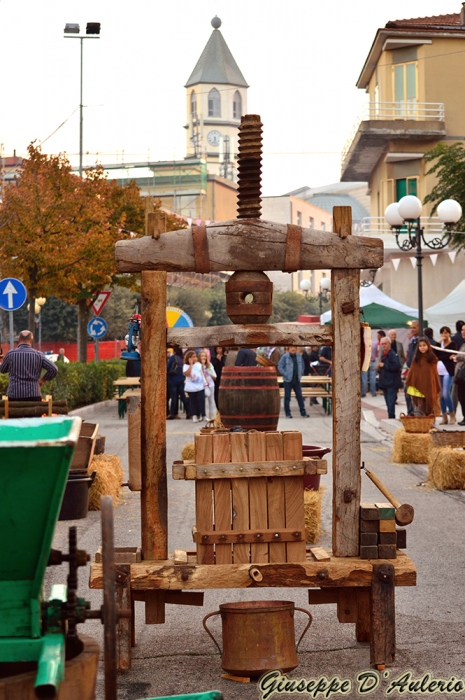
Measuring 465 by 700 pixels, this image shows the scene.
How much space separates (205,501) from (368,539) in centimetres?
95

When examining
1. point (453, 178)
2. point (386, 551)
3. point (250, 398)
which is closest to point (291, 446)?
point (386, 551)

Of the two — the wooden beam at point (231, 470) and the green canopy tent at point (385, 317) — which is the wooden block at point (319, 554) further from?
the green canopy tent at point (385, 317)

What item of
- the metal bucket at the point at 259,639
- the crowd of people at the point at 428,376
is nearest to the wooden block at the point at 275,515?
the metal bucket at the point at 259,639

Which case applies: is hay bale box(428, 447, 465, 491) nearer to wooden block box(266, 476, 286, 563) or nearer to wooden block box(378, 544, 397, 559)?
wooden block box(378, 544, 397, 559)

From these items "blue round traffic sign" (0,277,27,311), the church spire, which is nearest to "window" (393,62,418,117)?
"blue round traffic sign" (0,277,27,311)

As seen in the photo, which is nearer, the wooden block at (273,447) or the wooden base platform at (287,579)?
the wooden base platform at (287,579)

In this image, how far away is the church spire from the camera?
15788cm

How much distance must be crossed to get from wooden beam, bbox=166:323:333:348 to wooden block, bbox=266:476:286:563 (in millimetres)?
790

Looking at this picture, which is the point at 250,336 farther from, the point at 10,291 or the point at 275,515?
the point at 10,291

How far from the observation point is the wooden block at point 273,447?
248 inches

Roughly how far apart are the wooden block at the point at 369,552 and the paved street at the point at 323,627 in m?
0.57

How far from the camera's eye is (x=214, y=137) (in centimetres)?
15850

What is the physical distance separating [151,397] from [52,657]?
9.11 ft

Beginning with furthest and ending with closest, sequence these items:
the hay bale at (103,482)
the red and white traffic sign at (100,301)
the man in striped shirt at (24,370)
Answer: the red and white traffic sign at (100,301) < the man in striped shirt at (24,370) < the hay bale at (103,482)
